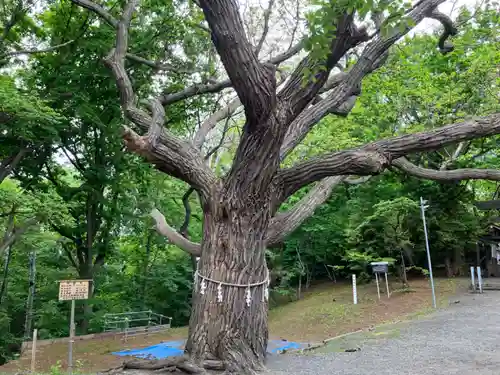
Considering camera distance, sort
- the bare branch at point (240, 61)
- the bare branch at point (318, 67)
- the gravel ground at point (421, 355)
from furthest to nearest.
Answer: the gravel ground at point (421, 355), the bare branch at point (318, 67), the bare branch at point (240, 61)

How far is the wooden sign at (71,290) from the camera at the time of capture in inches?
224

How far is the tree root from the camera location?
3.95 meters

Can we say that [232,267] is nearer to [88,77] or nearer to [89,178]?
[88,77]

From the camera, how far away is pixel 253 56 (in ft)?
11.7

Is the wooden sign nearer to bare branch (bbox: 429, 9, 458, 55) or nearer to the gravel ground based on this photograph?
the gravel ground

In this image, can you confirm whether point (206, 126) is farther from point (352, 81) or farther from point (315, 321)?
point (315, 321)

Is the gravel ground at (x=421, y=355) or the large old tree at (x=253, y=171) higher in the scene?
the large old tree at (x=253, y=171)

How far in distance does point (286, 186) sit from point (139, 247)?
13760 millimetres

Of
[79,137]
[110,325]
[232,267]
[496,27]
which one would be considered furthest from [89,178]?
[496,27]

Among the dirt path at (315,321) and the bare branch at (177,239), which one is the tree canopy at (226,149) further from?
the dirt path at (315,321)

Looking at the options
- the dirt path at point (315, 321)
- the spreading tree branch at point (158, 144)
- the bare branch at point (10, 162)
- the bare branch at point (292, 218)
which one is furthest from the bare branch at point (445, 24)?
the bare branch at point (10, 162)

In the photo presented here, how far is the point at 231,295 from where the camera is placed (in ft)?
14.0

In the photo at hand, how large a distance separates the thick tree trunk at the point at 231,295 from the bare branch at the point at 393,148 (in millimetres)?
932

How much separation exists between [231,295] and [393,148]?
234 cm
